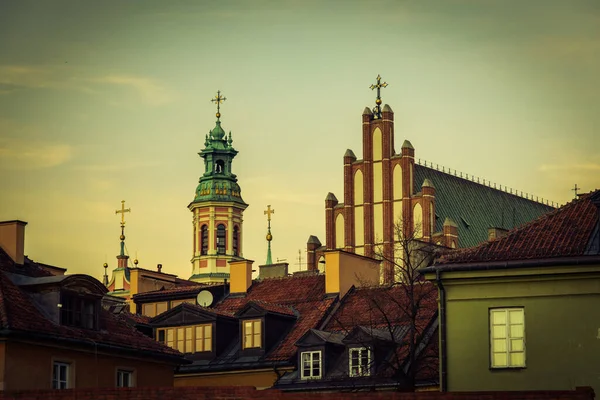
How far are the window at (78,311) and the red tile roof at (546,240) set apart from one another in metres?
11.7

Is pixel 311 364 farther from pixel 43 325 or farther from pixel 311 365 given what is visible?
pixel 43 325

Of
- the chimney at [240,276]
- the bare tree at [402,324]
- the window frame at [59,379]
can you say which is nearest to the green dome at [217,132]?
the chimney at [240,276]

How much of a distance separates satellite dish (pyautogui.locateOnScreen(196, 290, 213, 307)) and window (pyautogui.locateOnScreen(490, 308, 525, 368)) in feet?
88.1

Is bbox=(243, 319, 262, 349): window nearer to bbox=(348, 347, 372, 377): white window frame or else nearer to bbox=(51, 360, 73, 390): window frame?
bbox=(348, 347, 372, 377): white window frame

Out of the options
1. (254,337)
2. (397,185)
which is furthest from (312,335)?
(397,185)

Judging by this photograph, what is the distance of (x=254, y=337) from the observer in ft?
183

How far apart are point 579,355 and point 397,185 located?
2551 inches

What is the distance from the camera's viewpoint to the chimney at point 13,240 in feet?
150

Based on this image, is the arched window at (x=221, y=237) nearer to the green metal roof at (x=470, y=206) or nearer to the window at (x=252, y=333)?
the green metal roof at (x=470, y=206)

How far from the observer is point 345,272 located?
59.5m

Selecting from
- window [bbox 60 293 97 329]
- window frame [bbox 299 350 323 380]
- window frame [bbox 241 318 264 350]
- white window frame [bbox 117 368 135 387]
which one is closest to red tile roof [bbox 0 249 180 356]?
window [bbox 60 293 97 329]

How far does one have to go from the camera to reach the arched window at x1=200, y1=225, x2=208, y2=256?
5640 inches

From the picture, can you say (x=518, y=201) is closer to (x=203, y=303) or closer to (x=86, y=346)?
(x=203, y=303)

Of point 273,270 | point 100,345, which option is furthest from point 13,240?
point 273,270
